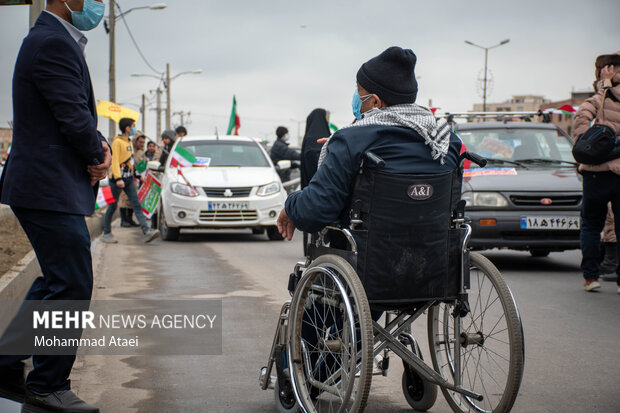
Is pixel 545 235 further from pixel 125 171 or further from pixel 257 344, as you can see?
pixel 125 171

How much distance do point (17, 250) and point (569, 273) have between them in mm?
6100

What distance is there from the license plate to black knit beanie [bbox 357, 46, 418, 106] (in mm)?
9833

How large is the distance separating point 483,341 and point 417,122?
3.43ft

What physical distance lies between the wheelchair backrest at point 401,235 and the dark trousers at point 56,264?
1304 mm

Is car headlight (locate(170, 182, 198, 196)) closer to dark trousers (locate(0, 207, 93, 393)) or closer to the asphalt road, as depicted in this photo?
the asphalt road

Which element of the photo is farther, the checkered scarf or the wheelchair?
the checkered scarf

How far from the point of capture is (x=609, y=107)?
7809 millimetres

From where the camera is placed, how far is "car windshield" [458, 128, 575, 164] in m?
10.6

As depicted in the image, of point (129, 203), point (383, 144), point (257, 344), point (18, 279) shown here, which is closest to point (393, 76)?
point (383, 144)

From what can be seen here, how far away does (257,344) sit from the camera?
5.82 meters

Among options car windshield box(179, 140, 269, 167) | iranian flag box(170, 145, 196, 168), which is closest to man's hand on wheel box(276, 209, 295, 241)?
iranian flag box(170, 145, 196, 168)

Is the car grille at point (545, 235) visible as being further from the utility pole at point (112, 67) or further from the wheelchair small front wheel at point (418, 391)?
the utility pole at point (112, 67)

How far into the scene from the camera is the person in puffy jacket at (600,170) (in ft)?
25.0

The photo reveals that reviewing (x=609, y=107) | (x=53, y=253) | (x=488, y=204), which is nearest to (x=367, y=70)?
(x=53, y=253)
